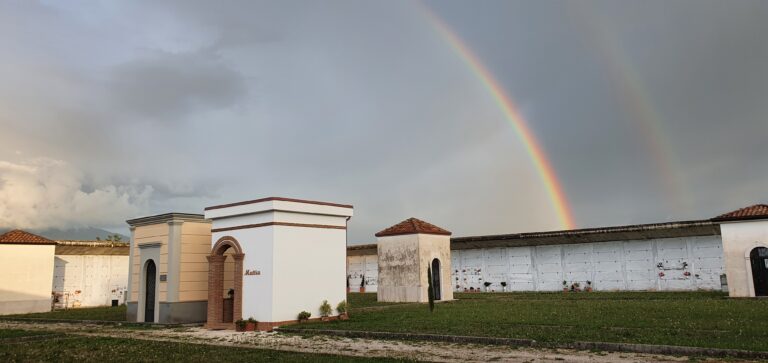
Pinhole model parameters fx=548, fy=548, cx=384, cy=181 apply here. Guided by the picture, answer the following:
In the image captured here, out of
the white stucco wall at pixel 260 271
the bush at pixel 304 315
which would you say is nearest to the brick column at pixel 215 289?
the white stucco wall at pixel 260 271

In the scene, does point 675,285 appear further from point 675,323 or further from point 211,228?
point 211,228

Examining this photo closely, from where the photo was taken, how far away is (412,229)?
32188 millimetres

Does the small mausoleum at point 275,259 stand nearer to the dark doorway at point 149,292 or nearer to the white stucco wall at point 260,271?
the white stucco wall at point 260,271

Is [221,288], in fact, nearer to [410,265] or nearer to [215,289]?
[215,289]

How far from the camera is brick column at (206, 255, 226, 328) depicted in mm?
21062

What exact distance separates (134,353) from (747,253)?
27.2 m

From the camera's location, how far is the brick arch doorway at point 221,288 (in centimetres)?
2066

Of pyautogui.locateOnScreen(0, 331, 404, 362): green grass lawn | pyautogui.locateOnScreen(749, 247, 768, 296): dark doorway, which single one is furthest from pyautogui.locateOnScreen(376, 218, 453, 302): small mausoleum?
pyautogui.locateOnScreen(0, 331, 404, 362): green grass lawn

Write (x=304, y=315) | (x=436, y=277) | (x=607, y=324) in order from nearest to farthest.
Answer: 1. (x=607, y=324)
2. (x=304, y=315)
3. (x=436, y=277)

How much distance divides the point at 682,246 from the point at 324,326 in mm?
26492

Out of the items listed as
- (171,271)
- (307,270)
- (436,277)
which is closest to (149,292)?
(171,271)

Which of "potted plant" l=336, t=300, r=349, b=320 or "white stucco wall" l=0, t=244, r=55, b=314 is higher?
"white stucco wall" l=0, t=244, r=55, b=314

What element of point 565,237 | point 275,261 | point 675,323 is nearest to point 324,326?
point 275,261

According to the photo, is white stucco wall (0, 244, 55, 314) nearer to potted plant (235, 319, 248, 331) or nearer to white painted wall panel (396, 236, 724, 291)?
potted plant (235, 319, 248, 331)
